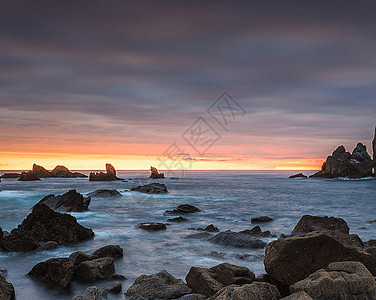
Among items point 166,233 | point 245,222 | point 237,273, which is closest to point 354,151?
point 245,222

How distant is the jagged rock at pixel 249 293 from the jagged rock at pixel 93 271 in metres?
5.50

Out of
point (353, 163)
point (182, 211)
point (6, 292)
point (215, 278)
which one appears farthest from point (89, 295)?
point (353, 163)

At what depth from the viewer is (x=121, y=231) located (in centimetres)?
2145

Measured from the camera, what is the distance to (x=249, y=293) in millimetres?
5988

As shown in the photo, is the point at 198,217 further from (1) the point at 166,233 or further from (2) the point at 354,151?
(2) the point at 354,151

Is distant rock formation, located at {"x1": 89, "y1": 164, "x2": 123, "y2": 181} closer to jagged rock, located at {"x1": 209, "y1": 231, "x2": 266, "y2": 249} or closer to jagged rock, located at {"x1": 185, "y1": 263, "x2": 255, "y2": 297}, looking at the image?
jagged rock, located at {"x1": 209, "y1": 231, "x2": 266, "y2": 249}

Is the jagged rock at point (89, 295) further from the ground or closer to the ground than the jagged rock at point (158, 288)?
further from the ground

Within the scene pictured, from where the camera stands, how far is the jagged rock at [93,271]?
10.3 m

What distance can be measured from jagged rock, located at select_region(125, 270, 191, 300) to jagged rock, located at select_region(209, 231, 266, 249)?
6819 millimetres

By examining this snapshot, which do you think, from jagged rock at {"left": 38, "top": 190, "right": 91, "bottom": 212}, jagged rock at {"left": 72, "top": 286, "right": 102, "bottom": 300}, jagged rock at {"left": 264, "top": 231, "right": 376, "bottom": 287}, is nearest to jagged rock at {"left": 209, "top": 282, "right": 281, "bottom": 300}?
jagged rock at {"left": 264, "top": 231, "right": 376, "bottom": 287}

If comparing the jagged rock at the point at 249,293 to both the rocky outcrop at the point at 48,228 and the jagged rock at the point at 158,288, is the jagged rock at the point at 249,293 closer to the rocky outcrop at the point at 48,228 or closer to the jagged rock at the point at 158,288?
the jagged rock at the point at 158,288

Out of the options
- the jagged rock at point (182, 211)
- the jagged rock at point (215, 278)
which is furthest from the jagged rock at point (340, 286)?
the jagged rock at point (182, 211)

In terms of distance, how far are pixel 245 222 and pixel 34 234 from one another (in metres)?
15.9

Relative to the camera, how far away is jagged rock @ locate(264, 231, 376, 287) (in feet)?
26.7
